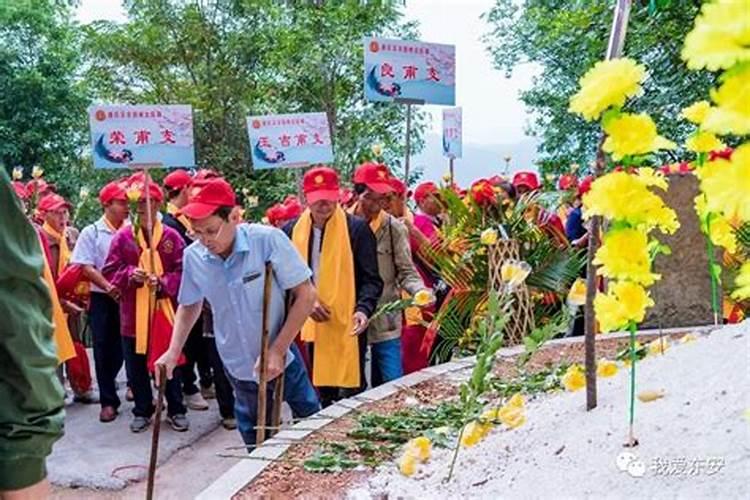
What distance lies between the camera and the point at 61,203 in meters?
5.96

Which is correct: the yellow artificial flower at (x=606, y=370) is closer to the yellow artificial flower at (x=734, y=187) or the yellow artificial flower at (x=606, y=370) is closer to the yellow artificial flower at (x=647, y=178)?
the yellow artificial flower at (x=647, y=178)

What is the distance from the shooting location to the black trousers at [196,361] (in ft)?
18.4

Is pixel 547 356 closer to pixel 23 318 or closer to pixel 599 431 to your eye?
pixel 599 431

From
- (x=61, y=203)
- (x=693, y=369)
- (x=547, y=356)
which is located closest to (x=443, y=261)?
(x=547, y=356)

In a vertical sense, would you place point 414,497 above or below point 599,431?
below

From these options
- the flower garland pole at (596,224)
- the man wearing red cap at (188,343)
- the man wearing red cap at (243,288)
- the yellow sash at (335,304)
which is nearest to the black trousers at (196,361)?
the man wearing red cap at (188,343)

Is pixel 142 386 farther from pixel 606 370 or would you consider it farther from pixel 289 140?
pixel 606 370

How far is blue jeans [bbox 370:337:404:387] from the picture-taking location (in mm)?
4332

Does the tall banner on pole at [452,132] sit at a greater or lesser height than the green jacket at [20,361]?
greater

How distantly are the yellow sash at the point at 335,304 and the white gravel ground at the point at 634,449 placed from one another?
155 centimetres

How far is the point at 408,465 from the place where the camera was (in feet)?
7.72

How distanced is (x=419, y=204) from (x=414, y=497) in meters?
4.33

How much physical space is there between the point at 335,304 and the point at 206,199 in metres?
1.35

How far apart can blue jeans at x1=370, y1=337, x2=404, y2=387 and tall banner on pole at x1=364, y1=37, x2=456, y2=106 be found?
78.7 inches
